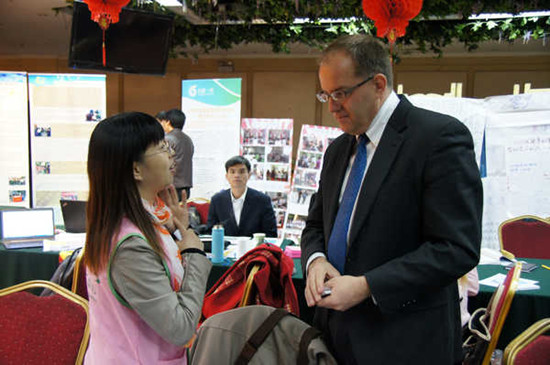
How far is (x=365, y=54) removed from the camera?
1.22 meters

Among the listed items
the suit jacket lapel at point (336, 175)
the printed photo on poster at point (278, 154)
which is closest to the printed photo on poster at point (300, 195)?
the printed photo on poster at point (278, 154)

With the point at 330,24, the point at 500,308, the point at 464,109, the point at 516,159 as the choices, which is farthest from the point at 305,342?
the point at 330,24

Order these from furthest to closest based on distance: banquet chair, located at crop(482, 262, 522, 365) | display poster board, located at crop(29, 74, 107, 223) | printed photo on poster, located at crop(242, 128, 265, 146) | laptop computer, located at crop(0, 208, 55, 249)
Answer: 1. printed photo on poster, located at crop(242, 128, 265, 146)
2. display poster board, located at crop(29, 74, 107, 223)
3. laptop computer, located at crop(0, 208, 55, 249)
4. banquet chair, located at crop(482, 262, 522, 365)

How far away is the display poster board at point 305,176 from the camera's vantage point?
5266 millimetres

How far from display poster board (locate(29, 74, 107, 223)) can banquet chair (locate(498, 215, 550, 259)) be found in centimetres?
429

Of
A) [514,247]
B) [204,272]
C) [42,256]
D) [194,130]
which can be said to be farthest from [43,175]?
[514,247]

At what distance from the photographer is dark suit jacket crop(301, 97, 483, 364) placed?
109cm

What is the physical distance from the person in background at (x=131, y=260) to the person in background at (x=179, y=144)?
3.91m

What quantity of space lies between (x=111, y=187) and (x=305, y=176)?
4.22 m

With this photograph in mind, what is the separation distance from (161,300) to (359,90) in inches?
30.6

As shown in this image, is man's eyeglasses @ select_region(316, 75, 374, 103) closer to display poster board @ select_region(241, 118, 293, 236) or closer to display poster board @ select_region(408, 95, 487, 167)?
display poster board @ select_region(408, 95, 487, 167)

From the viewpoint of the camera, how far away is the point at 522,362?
1.29 m

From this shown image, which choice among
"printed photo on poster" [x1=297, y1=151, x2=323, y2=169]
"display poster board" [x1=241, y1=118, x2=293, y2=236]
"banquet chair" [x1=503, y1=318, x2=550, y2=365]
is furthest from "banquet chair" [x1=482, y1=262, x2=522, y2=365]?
"display poster board" [x1=241, y1=118, x2=293, y2=236]

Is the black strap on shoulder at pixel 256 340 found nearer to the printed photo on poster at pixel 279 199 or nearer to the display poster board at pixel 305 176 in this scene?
the display poster board at pixel 305 176
